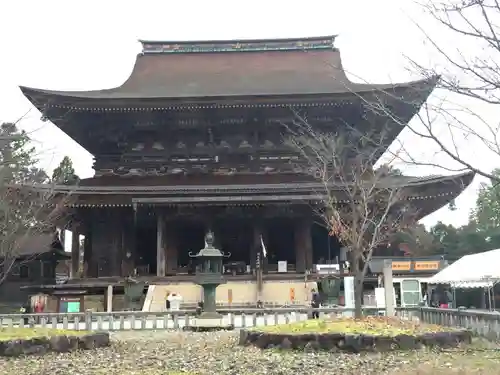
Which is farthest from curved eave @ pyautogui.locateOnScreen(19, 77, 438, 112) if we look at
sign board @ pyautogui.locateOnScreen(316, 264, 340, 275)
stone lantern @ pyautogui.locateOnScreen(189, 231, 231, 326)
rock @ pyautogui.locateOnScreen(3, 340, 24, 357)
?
rock @ pyautogui.locateOnScreen(3, 340, 24, 357)

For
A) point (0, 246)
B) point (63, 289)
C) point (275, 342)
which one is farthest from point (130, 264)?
point (275, 342)

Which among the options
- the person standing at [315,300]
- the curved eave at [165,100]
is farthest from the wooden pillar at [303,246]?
the curved eave at [165,100]

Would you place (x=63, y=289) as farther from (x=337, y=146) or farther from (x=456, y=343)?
(x=456, y=343)

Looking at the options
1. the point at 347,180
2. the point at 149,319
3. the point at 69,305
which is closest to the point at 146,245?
the point at 69,305

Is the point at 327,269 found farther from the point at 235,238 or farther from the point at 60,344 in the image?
the point at 60,344

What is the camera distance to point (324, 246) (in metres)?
30.0

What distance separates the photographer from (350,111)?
27922 mm

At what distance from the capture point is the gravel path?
32.5 feet

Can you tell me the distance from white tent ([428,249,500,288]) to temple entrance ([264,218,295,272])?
25.0 feet

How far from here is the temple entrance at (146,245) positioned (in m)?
28.4

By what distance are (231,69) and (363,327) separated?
76.1ft

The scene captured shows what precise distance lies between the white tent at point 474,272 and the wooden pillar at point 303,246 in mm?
5438

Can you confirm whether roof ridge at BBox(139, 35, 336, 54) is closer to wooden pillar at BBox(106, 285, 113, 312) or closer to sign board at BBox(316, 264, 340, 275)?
sign board at BBox(316, 264, 340, 275)

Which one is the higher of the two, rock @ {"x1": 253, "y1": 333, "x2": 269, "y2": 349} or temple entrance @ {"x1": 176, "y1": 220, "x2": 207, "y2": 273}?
temple entrance @ {"x1": 176, "y1": 220, "x2": 207, "y2": 273}
